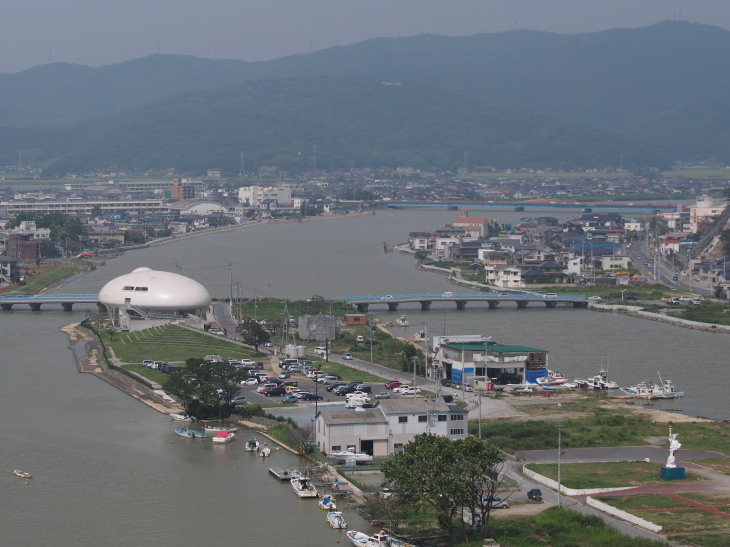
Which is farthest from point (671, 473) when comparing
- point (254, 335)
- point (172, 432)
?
point (254, 335)

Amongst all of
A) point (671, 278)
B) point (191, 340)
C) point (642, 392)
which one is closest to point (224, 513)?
point (642, 392)

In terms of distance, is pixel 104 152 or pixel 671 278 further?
pixel 104 152

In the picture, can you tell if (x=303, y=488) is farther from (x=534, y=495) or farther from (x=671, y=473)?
(x=671, y=473)

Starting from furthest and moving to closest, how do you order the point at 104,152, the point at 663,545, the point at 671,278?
the point at 104,152 < the point at 671,278 < the point at 663,545

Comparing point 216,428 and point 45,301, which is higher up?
point 216,428

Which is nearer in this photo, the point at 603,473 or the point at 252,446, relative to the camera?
the point at 603,473

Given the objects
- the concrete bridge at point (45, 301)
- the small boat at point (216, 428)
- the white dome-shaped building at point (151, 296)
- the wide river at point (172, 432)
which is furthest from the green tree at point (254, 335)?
the concrete bridge at point (45, 301)

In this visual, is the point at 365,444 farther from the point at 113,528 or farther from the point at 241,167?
the point at 241,167

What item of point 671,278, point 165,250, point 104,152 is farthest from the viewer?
point 104,152
